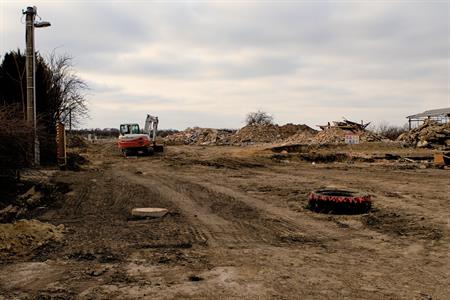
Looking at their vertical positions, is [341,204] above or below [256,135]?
below

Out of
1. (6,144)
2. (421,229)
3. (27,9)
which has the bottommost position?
(421,229)

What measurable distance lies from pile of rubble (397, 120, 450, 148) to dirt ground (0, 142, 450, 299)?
2172cm

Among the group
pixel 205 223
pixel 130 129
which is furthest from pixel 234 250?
pixel 130 129

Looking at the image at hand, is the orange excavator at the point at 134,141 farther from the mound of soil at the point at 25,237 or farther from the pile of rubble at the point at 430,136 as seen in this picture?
the mound of soil at the point at 25,237

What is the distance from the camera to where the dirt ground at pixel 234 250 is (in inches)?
214

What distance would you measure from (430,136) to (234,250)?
31145mm

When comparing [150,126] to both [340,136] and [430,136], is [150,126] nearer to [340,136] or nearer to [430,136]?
[340,136]

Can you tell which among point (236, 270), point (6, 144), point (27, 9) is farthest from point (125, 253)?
point (27, 9)

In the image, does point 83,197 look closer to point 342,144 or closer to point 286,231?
point 286,231

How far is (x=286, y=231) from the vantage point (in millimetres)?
8906

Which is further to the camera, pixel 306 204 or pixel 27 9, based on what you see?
pixel 27 9

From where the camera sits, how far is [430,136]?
34.5 meters

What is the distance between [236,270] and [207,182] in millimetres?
11233

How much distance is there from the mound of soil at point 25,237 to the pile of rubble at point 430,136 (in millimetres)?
31227
